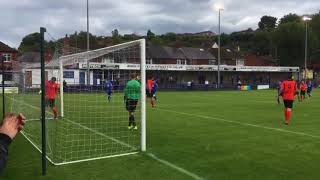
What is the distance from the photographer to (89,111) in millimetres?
22422

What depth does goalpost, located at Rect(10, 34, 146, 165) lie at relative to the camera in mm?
11219

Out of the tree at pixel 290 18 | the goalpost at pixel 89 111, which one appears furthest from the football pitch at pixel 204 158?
the tree at pixel 290 18

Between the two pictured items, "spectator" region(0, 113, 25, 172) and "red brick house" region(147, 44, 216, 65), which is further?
"red brick house" region(147, 44, 216, 65)

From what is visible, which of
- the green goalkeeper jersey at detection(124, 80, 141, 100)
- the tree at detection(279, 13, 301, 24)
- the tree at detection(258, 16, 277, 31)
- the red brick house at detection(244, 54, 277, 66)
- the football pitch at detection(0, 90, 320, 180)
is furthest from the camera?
the tree at detection(258, 16, 277, 31)

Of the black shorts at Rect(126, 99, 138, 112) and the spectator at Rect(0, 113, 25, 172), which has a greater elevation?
the spectator at Rect(0, 113, 25, 172)

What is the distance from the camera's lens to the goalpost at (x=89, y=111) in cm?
1122

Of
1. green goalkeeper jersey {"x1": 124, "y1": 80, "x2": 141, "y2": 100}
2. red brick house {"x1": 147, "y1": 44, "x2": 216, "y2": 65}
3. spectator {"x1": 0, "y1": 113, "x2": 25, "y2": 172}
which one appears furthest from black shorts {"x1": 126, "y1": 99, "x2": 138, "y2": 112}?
red brick house {"x1": 147, "y1": 44, "x2": 216, "y2": 65}

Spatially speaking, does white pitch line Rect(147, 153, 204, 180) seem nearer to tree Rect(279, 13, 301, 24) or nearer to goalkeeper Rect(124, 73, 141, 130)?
goalkeeper Rect(124, 73, 141, 130)

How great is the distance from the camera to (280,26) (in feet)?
366

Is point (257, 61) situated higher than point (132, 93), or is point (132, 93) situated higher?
point (257, 61)


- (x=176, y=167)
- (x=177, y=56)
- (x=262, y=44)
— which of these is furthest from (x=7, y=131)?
(x=262, y=44)

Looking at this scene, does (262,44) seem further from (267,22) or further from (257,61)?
(267,22)

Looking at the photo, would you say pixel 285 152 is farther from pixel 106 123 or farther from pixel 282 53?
pixel 282 53

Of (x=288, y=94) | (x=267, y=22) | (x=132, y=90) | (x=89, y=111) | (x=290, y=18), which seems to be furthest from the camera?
(x=267, y=22)
